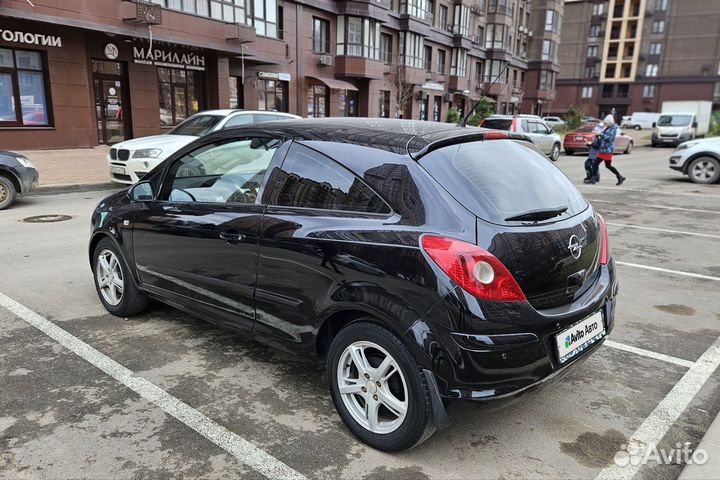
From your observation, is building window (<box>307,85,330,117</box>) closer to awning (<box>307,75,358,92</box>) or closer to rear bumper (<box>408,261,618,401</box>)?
awning (<box>307,75,358,92</box>)

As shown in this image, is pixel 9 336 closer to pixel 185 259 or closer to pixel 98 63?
pixel 185 259

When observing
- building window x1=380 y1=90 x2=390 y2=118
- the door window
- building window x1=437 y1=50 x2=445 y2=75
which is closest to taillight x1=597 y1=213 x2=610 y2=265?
the door window

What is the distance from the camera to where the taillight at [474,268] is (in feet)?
8.04

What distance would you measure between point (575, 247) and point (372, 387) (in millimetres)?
1304

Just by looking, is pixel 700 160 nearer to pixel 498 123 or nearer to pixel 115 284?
pixel 498 123

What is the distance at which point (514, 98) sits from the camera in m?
60.6

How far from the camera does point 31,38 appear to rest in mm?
17422

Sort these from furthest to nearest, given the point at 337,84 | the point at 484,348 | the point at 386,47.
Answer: the point at 386,47 → the point at 337,84 → the point at 484,348

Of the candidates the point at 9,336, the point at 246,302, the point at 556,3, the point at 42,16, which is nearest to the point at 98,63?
the point at 42,16

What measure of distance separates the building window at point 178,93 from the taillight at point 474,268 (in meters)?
22.2

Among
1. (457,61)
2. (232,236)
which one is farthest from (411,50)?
(232,236)

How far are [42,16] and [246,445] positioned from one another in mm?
18283

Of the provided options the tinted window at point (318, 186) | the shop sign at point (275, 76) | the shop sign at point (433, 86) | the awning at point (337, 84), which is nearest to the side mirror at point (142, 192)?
the tinted window at point (318, 186)

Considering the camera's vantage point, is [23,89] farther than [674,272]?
Yes
